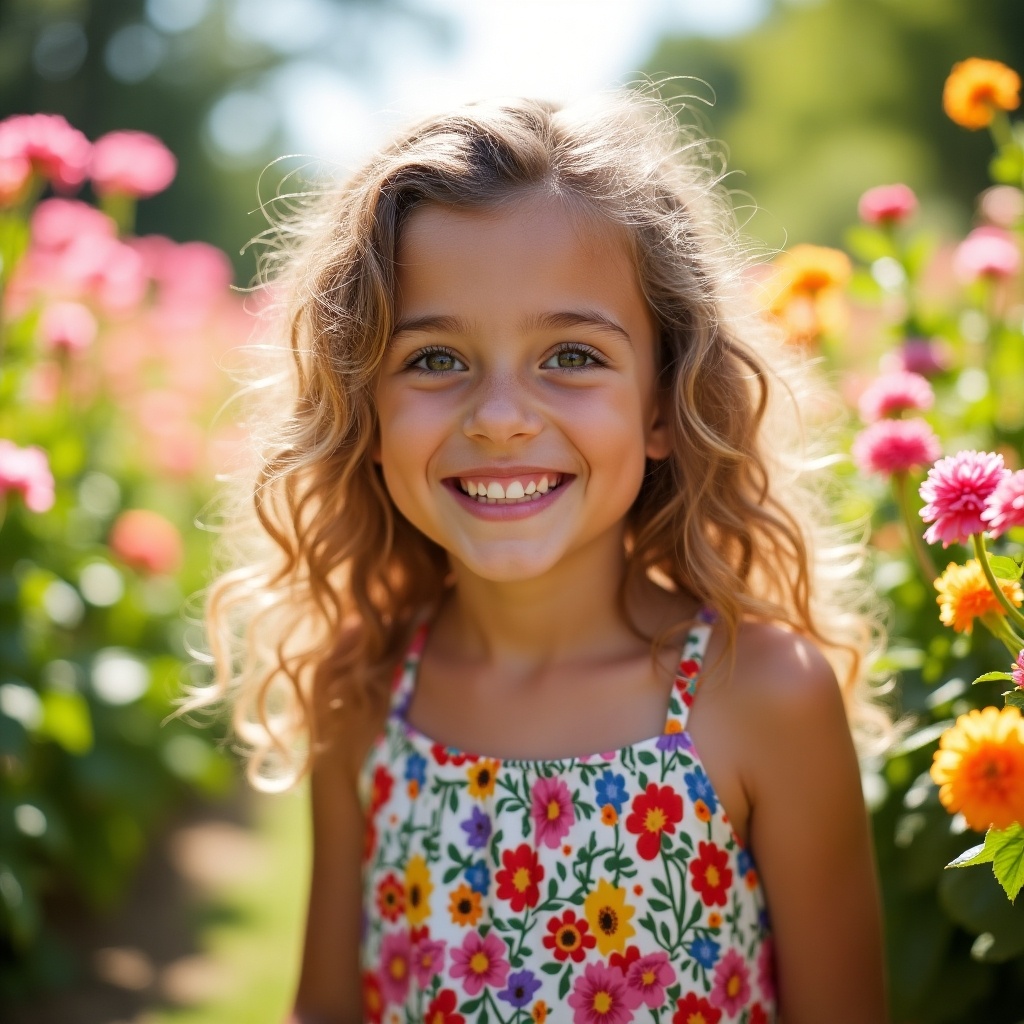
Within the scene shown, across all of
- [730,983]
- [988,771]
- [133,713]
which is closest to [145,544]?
[133,713]

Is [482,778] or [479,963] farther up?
[482,778]

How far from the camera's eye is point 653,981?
1.49 meters

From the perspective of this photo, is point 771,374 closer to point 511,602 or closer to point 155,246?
point 511,602

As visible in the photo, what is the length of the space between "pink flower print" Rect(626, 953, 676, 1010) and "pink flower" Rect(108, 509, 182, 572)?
6.38 ft

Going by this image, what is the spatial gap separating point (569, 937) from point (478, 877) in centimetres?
14

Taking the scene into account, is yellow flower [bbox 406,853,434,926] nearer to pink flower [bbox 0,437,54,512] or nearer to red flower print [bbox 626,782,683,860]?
red flower print [bbox 626,782,683,860]

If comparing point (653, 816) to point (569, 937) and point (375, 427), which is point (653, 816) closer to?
point (569, 937)

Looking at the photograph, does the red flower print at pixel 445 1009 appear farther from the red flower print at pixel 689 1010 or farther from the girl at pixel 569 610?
the red flower print at pixel 689 1010

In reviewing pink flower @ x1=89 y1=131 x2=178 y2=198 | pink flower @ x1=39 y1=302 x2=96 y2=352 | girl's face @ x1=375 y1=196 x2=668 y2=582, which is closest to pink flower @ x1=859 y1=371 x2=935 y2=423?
girl's face @ x1=375 y1=196 x2=668 y2=582

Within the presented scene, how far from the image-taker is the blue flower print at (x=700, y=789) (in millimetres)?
1498

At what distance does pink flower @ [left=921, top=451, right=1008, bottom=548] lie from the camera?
106 centimetres

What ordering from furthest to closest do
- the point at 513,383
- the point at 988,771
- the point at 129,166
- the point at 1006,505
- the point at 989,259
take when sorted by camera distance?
A: the point at 129,166 < the point at 989,259 < the point at 513,383 < the point at 1006,505 < the point at 988,771

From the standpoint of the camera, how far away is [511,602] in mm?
1686

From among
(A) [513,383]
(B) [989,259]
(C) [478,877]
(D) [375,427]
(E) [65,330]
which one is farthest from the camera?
(E) [65,330]
